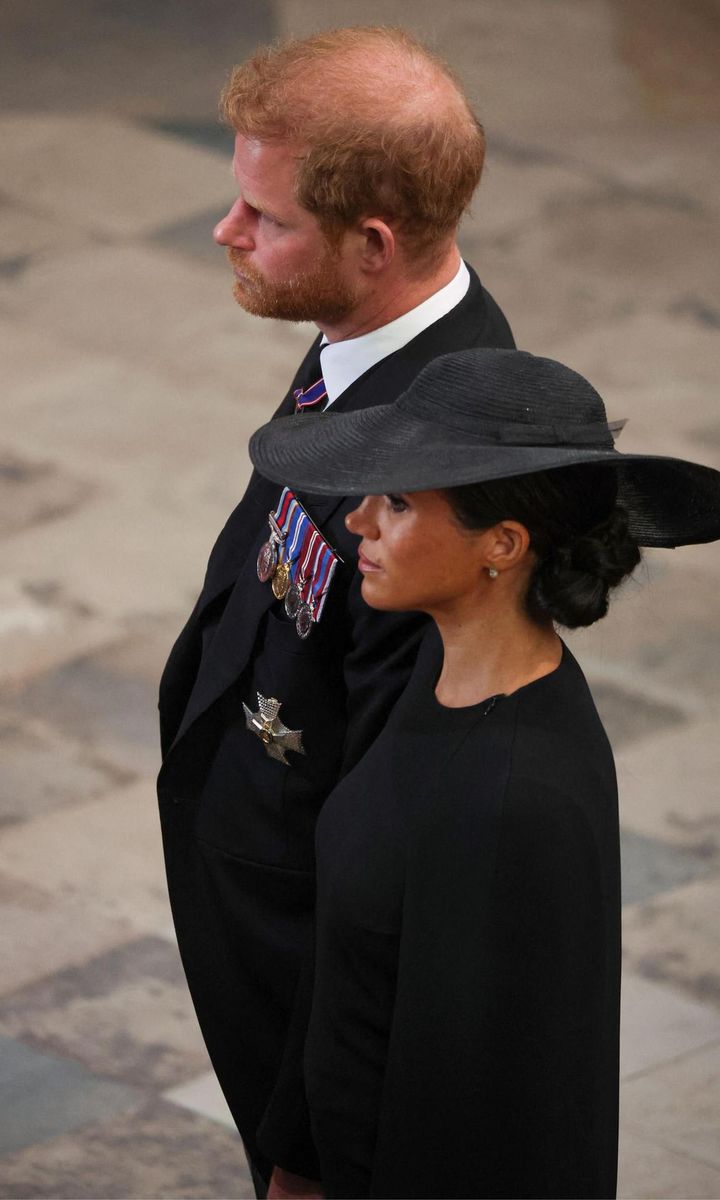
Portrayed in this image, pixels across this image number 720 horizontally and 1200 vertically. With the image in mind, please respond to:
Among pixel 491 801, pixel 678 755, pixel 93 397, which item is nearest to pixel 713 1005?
pixel 678 755

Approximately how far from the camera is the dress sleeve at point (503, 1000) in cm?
182

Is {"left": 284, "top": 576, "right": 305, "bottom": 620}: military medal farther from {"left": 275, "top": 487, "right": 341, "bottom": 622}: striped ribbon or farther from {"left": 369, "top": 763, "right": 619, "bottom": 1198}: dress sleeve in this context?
{"left": 369, "top": 763, "right": 619, "bottom": 1198}: dress sleeve

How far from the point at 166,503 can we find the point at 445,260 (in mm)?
3224

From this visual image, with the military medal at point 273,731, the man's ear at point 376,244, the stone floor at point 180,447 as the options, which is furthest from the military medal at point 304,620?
the stone floor at point 180,447

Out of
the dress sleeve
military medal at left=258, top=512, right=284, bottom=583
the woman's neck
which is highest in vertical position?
military medal at left=258, top=512, right=284, bottom=583

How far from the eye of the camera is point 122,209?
24.0ft

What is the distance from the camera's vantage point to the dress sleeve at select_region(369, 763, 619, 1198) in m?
1.82

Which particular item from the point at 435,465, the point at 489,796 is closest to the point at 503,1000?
the point at 489,796

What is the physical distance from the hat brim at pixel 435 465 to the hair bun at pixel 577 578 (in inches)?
3.6

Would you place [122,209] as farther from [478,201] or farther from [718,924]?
[718,924]

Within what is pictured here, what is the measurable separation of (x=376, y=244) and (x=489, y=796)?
2.50 feet

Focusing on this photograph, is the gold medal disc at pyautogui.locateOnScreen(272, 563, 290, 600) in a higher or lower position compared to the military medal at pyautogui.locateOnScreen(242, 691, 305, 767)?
higher

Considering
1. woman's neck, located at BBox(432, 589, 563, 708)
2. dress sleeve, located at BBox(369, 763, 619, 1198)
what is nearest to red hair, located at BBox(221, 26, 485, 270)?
woman's neck, located at BBox(432, 589, 563, 708)

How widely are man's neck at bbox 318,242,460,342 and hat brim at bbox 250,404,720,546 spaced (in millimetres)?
227
